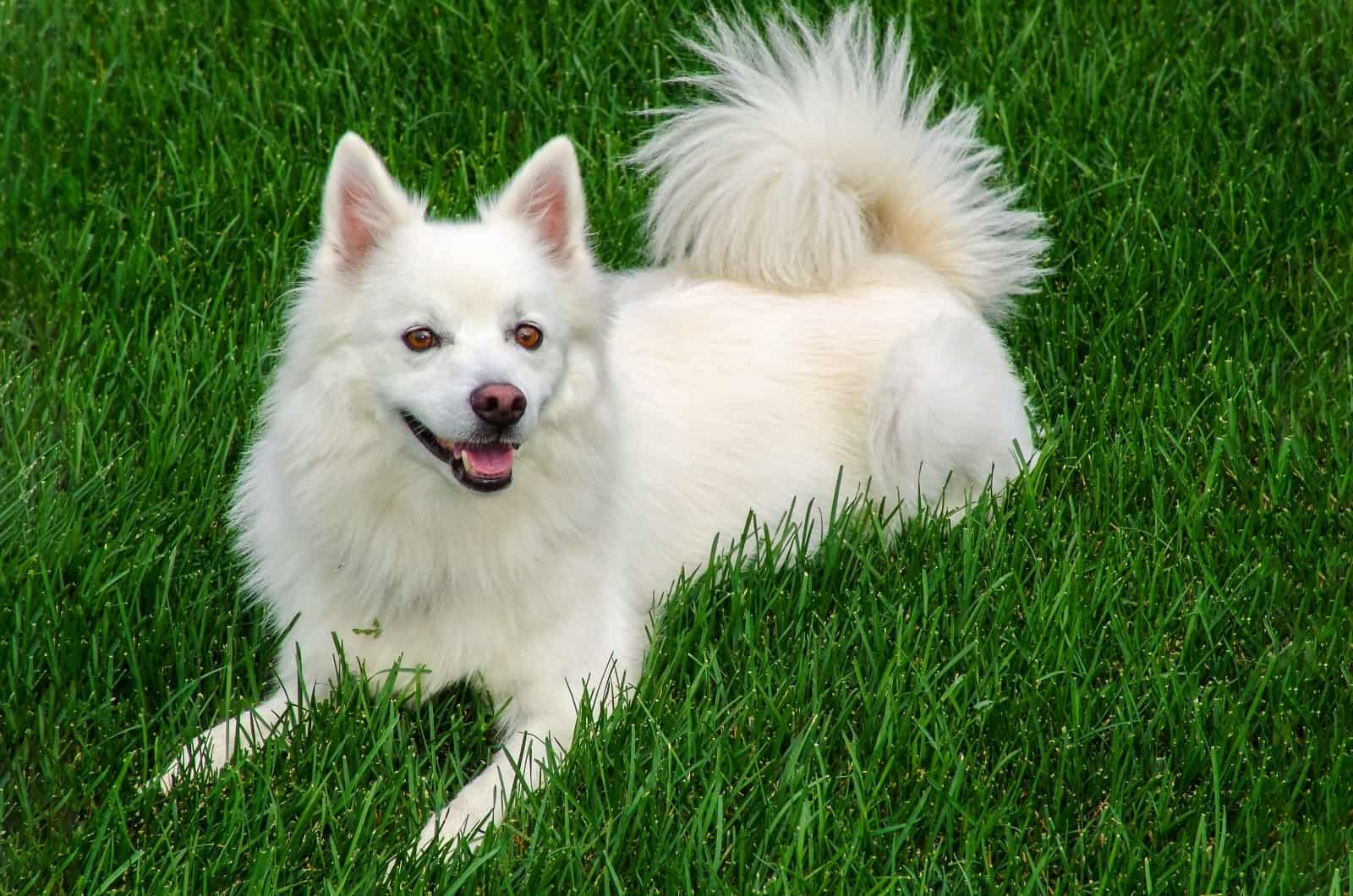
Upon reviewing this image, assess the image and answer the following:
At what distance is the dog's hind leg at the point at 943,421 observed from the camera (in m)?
3.86

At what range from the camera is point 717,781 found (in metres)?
2.80

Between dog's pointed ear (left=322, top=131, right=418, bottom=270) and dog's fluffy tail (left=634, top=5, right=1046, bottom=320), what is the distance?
3.95ft

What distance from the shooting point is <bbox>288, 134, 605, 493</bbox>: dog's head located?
281 centimetres

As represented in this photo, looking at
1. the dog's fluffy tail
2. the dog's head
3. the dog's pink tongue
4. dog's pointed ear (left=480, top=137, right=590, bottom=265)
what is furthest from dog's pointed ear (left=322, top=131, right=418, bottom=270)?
the dog's fluffy tail

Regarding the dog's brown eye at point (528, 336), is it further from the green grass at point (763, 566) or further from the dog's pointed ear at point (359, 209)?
the green grass at point (763, 566)

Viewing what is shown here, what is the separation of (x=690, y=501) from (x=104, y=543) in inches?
53.6

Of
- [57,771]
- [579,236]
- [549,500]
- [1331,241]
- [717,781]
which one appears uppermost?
[1331,241]

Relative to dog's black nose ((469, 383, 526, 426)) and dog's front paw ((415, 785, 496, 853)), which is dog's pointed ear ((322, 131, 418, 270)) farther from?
dog's front paw ((415, 785, 496, 853))

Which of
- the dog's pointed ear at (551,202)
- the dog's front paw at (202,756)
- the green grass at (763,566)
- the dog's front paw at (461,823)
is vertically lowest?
the dog's front paw at (202,756)

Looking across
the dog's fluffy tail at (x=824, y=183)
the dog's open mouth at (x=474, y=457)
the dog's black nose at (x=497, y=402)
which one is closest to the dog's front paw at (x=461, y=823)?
the dog's open mouth at (x=474, y=457)

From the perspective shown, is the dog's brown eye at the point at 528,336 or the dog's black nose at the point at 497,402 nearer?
the dog's black nose at the point at 497,402

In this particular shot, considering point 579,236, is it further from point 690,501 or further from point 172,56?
point 172,56

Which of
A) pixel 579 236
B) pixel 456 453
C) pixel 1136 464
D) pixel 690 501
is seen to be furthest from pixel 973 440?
pixel 456 453

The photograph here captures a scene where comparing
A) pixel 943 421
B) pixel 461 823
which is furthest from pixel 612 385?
pixel 943 421
